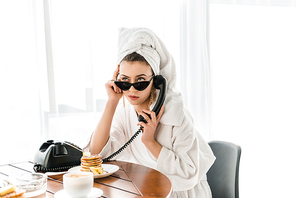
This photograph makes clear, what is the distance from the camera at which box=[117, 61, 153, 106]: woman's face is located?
1507 mm

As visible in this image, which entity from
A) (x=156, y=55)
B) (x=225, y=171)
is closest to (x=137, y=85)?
(x=156, y=55)

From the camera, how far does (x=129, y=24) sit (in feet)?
8.01

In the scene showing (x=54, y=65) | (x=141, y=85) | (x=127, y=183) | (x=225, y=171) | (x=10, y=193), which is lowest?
(x=225, y=171)

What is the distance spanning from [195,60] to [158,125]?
4.31 feet

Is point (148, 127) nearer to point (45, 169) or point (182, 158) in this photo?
point (182, 158)

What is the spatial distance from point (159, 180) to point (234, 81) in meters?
2.02

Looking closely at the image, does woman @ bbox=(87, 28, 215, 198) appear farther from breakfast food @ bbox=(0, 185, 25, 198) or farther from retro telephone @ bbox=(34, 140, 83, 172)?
breakfast food @ bbox=(0, 185, 25, 198)

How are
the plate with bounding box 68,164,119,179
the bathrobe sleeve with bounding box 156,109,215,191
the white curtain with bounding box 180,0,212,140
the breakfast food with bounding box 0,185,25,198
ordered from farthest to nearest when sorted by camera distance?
1. the white curtain with bounding box 180,0,212,140
2. the bathrobe sleeve with bounding box 156,109,215,191
3. the plate with bounding box 68,164,119,179
4. the breakfast food with bounding box 0,185,25,198

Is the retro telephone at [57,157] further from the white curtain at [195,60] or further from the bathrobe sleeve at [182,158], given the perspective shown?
the white curtain at [195,60]

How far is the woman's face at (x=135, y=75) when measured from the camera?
1507 millimetres

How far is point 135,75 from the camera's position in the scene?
151 cm

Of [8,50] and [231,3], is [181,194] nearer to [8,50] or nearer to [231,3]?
[8,50]

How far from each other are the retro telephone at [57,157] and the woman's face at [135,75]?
397 millimetres

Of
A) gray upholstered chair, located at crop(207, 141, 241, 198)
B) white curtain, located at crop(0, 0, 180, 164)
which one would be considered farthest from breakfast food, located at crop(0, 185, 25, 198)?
white curtain, located at crop(0, 0, 180, 164)
